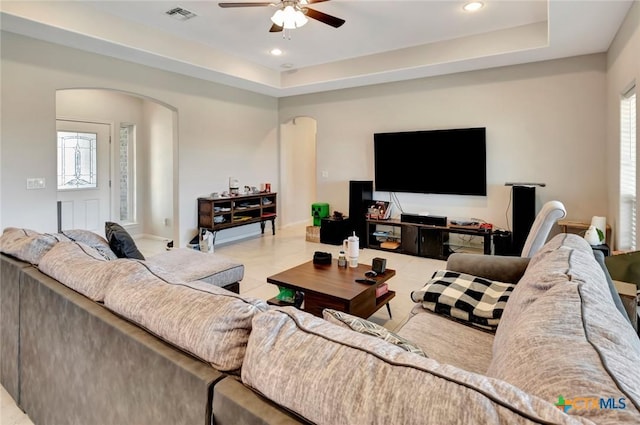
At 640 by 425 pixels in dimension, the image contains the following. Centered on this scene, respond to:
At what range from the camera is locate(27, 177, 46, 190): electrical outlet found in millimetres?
3932

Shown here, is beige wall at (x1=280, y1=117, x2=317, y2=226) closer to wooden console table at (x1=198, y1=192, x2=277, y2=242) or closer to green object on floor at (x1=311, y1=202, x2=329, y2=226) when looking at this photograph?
wooden console table at (x1=198, y1=192, x2=277, y2=242)

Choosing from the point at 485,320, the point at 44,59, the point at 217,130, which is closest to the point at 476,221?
the point at 485,320

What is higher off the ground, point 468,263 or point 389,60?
point 389,60

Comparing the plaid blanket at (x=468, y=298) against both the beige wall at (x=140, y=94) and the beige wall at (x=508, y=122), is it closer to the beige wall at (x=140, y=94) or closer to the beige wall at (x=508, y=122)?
the beige wall at (x=508, y=122)

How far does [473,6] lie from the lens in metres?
3.73

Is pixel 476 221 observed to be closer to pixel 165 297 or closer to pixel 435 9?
pixel 435 9

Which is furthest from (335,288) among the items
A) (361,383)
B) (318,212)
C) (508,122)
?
(318,212)

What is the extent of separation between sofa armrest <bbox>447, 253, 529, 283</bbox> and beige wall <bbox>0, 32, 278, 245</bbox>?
14.1 ft

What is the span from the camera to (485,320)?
1.92 metres

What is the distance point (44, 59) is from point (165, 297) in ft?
13.8

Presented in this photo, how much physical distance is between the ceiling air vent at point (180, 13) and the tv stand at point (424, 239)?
3654 mm

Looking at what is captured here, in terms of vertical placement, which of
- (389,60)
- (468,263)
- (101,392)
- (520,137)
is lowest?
(101,392)

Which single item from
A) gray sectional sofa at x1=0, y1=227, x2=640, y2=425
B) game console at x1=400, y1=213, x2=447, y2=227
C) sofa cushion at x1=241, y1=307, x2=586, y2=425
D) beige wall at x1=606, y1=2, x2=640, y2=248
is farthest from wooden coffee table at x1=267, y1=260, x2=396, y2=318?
game console at x1=400, y1=213, x2=447, y2=227

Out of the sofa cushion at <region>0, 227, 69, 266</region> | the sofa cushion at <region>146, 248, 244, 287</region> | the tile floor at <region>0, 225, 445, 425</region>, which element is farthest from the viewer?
the tile floor at <region>0, 225, 445, 425</region>
